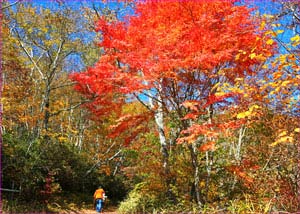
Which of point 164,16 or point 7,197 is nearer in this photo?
point 164,16

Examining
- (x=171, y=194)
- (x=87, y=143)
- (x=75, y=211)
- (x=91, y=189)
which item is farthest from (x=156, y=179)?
(x=87, y=143)

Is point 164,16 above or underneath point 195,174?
above

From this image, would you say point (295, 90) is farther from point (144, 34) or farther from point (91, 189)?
point (91, 189)

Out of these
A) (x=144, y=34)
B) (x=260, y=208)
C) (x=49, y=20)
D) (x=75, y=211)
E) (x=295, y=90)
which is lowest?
(x=75, y=211)

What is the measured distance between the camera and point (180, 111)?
32.4ft

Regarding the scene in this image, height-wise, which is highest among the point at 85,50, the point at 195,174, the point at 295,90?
the point at 85,50

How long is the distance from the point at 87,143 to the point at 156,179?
11.1 meters

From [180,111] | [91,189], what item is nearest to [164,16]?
[180,111]

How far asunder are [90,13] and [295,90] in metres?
12.0

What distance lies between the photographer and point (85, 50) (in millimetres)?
16141

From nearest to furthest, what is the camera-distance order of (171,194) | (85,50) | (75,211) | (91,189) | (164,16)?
(164,16) < (171,194) < (75,211) < (85,50) < (91,189)

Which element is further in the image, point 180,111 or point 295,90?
point 180,111

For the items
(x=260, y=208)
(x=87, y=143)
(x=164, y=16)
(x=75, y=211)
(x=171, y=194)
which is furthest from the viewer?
(x=87, y=143)

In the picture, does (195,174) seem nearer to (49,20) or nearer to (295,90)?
(295,90)
